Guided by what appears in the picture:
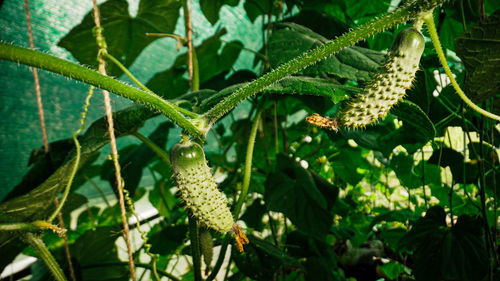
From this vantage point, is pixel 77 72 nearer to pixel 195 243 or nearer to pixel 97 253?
pixel 195 243

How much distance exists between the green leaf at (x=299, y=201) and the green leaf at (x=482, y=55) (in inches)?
16.9

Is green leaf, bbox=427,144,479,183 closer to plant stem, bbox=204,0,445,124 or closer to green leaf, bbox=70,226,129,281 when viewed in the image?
plant stem, bbox=204,0,445,124

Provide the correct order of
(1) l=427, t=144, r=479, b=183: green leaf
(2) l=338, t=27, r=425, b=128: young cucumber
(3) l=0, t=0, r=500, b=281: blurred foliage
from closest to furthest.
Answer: (2) l=338, t=27, r=425, b=128: young cucumber, (3) l=0, t=0, r=500, b=281: blurred foliage, (1) l=427, t=144, r=479, b=183: green leaf

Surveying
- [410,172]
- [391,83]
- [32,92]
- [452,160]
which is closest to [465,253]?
[452,160]

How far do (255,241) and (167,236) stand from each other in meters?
0.41

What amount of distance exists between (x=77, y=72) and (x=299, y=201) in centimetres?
60

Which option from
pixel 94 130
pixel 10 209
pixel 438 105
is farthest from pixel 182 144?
pixel 438 105

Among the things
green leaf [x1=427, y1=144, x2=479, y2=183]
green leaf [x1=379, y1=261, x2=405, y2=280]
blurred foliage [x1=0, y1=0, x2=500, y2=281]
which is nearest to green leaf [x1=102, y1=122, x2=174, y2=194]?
blurred foliage [x1=0, y1=0, x2=500, y2=281]

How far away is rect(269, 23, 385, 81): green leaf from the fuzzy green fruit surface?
0.78ft

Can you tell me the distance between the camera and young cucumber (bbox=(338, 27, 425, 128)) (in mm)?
320

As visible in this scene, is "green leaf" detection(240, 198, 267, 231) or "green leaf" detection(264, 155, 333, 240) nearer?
"green leaf" detection(264, 155, 333, 240)

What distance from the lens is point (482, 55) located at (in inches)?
15.9

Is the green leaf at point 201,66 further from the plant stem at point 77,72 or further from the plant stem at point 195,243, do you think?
the plant stem at point 77,72

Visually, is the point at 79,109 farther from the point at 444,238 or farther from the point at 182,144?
the point at 444,238
